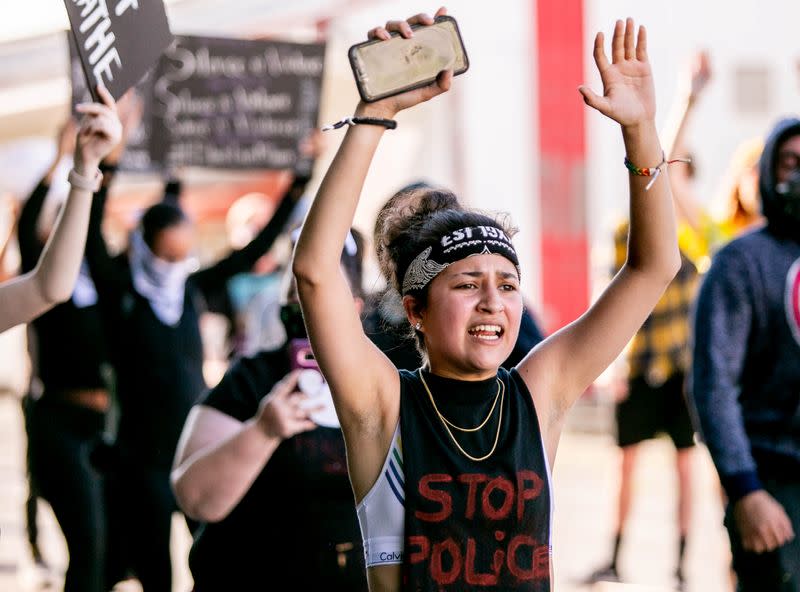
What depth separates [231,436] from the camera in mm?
3322

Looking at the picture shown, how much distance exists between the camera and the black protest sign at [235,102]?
710 cm

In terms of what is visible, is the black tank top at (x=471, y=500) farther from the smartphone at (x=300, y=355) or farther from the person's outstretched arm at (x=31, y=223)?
the person's outstretched arm at (x=31, y=223)

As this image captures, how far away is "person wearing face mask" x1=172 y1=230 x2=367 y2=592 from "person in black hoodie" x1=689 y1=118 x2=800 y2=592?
3.88 ft

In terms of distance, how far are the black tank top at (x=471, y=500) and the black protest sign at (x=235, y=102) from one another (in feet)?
15.2

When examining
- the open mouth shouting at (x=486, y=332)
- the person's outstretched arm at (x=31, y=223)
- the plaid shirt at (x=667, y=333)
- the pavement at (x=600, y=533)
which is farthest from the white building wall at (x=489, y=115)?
the open mouth shouting at (x=486, y=332)

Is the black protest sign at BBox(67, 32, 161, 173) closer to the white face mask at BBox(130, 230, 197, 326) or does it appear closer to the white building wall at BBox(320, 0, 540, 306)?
the white face mask at BBox(130, 230, 197, 326)

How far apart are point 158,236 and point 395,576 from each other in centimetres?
380

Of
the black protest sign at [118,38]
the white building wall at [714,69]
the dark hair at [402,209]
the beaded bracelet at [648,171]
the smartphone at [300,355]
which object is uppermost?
the white building wall at [714,69]

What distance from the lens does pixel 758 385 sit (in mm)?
3930

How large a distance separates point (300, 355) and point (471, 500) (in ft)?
3.46

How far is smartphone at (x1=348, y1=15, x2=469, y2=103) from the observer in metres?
2.31

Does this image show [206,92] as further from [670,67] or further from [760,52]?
[760,52]

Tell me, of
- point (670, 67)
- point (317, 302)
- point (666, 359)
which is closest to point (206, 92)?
point (666, 359)

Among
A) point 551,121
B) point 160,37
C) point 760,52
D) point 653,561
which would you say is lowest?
point 653,561
